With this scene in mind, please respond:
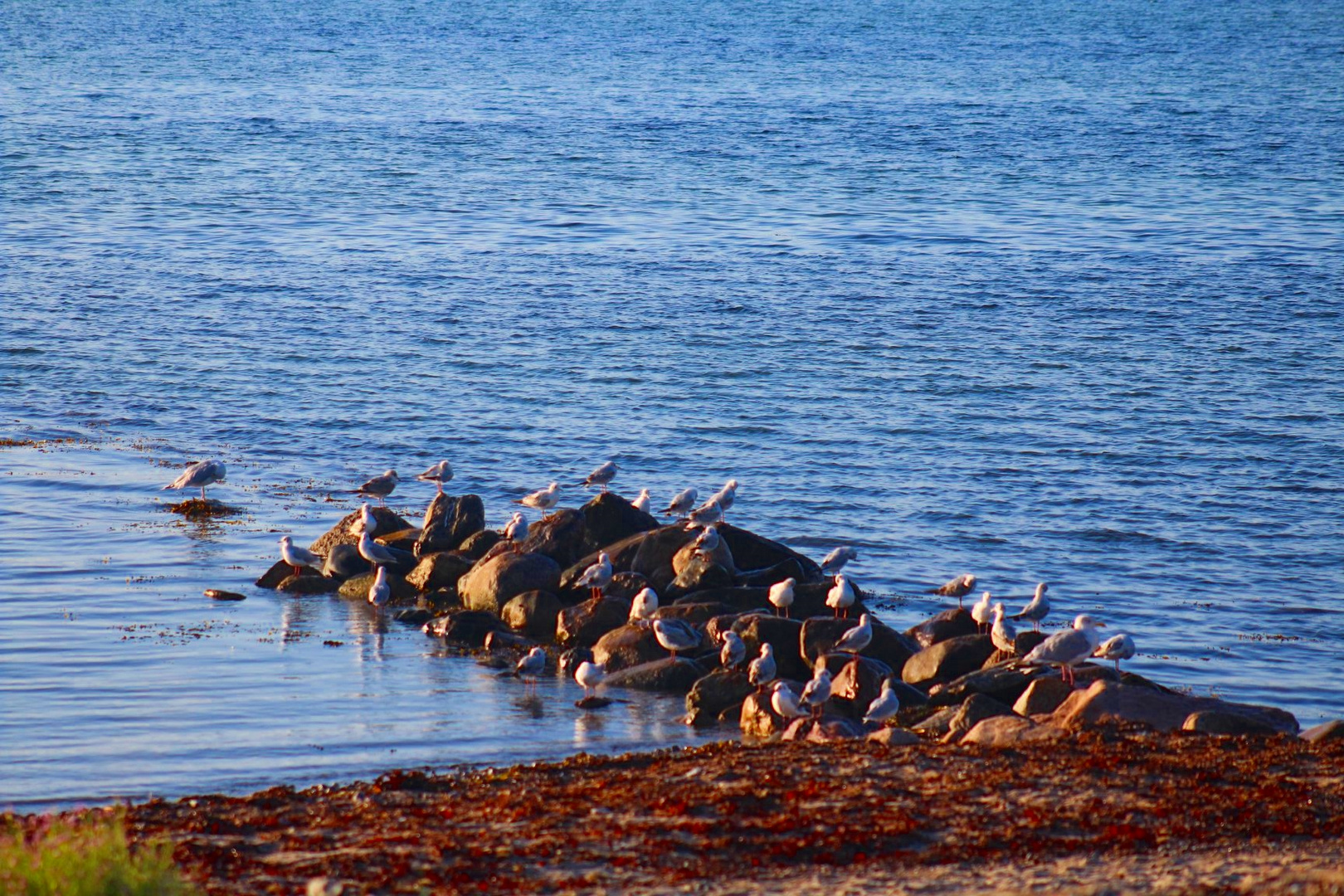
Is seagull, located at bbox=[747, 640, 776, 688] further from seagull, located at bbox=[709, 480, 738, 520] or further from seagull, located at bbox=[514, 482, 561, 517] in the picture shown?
seagull, located at bbox=[514, 482, 561, 517]

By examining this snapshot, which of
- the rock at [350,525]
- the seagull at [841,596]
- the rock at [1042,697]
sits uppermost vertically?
the rock at [350,525]

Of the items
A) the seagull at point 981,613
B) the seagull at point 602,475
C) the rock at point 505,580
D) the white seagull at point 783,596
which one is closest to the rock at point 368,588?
the rock at point 505,580

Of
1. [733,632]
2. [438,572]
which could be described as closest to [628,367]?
[438,572]

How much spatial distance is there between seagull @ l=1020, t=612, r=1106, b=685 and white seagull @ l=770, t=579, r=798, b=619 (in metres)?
2.76

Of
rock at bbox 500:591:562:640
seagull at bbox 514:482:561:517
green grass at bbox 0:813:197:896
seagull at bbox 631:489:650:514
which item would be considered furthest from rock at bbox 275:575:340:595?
green grass at bbox 0:813:197:896

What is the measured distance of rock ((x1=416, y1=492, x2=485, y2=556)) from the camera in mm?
19000

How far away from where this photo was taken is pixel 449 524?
62.6 feet

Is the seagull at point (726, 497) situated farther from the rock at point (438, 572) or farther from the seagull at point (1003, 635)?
the seagull at point (1003, 635)

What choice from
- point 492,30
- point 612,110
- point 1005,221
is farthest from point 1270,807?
point 492,30

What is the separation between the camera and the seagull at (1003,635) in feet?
50.3

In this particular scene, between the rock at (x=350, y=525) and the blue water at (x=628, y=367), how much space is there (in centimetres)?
80

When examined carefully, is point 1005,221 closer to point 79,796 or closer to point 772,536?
point 772,536

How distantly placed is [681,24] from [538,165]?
208 ft

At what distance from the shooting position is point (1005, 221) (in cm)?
4381
